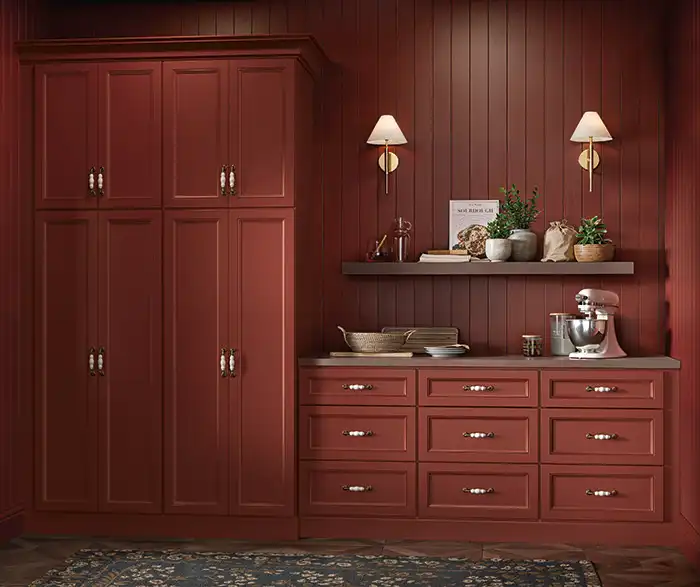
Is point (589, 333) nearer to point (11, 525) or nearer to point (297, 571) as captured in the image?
point (297, 571)

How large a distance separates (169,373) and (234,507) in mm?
710

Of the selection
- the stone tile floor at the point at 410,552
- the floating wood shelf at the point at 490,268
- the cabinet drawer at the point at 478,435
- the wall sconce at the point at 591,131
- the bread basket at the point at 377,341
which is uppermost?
the wall sconce at the point at 591,131

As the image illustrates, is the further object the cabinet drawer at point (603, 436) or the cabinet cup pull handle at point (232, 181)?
the cabinet cup pull handle at point (232, 181)

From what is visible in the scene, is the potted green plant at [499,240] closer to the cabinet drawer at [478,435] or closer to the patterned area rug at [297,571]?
the cabinet drawer at [478,435]

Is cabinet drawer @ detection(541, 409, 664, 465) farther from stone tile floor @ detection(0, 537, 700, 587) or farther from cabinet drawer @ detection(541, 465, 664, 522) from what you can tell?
stone tile floor @ detection(0, 537, 700, 587)

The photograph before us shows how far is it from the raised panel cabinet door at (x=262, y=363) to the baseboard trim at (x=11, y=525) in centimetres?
105

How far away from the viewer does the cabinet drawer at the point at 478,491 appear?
4562 millimetres

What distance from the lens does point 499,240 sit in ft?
15.8

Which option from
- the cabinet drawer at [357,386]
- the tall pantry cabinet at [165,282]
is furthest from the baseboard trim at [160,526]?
the cabinet drawer at [357,386]

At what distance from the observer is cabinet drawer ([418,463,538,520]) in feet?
15.0

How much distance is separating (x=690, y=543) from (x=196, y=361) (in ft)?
7.86

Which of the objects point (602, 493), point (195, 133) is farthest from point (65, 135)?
point (602, 493)

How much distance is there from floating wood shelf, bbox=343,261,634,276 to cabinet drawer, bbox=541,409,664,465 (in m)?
0.70

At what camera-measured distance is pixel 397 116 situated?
5.09 m
